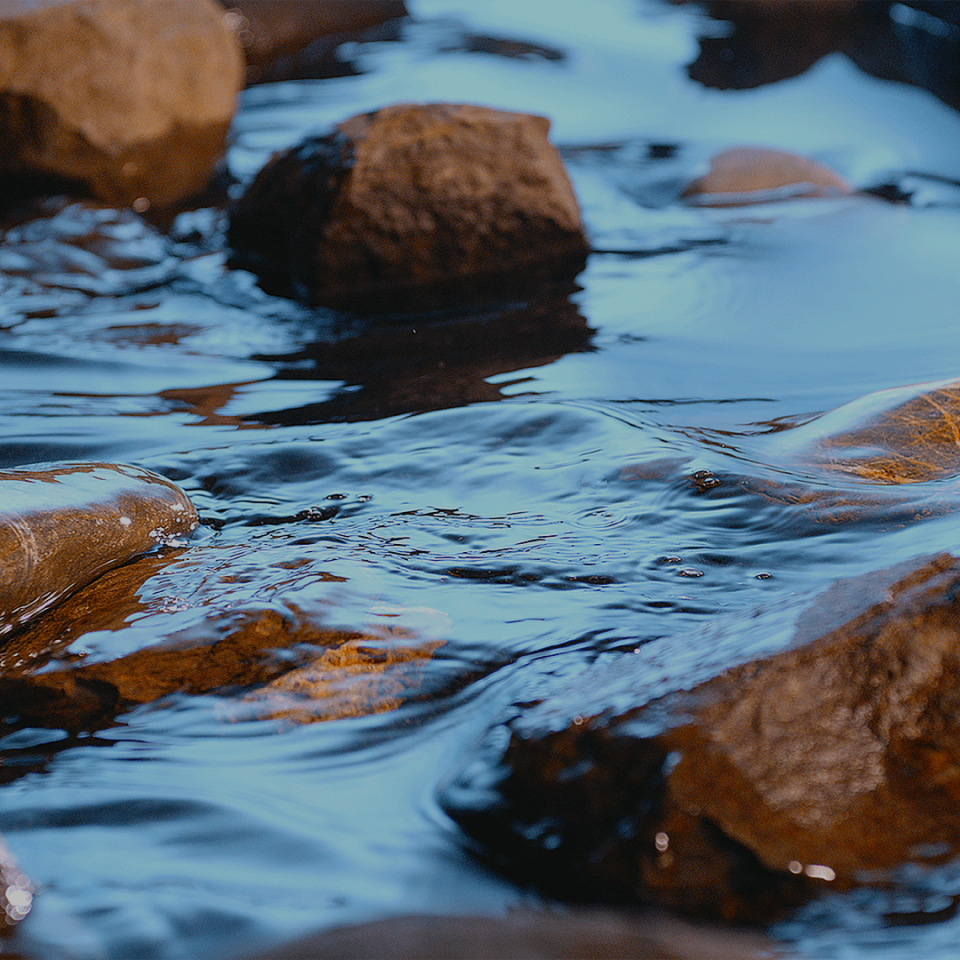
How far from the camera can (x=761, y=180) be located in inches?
269

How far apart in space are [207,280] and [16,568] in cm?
321

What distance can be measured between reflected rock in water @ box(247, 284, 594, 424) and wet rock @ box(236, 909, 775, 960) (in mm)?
2511

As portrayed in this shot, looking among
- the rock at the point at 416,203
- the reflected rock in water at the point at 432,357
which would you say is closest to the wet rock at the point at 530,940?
the reflected rock in water at the point at 432,357

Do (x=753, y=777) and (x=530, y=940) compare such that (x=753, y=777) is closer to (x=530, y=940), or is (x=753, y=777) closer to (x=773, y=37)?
(x=530, y=940)

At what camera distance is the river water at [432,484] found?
1.95 meters

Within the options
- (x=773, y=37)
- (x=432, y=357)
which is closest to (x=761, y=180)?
(x=432, y=357)

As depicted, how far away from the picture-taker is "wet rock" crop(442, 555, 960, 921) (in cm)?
179

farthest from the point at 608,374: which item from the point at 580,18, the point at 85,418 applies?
the point at 580,18

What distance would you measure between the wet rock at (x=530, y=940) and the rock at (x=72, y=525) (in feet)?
4.60

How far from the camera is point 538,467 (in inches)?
141

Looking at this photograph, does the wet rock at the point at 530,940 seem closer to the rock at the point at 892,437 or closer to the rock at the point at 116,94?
the rock at the point at 892,437

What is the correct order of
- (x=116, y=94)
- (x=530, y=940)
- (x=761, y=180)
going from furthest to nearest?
(x=761, y=180) → (x=116, y=94) → (x=530, y=940)

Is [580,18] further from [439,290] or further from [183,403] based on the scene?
[183,403]

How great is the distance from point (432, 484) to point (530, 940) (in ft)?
6.51
